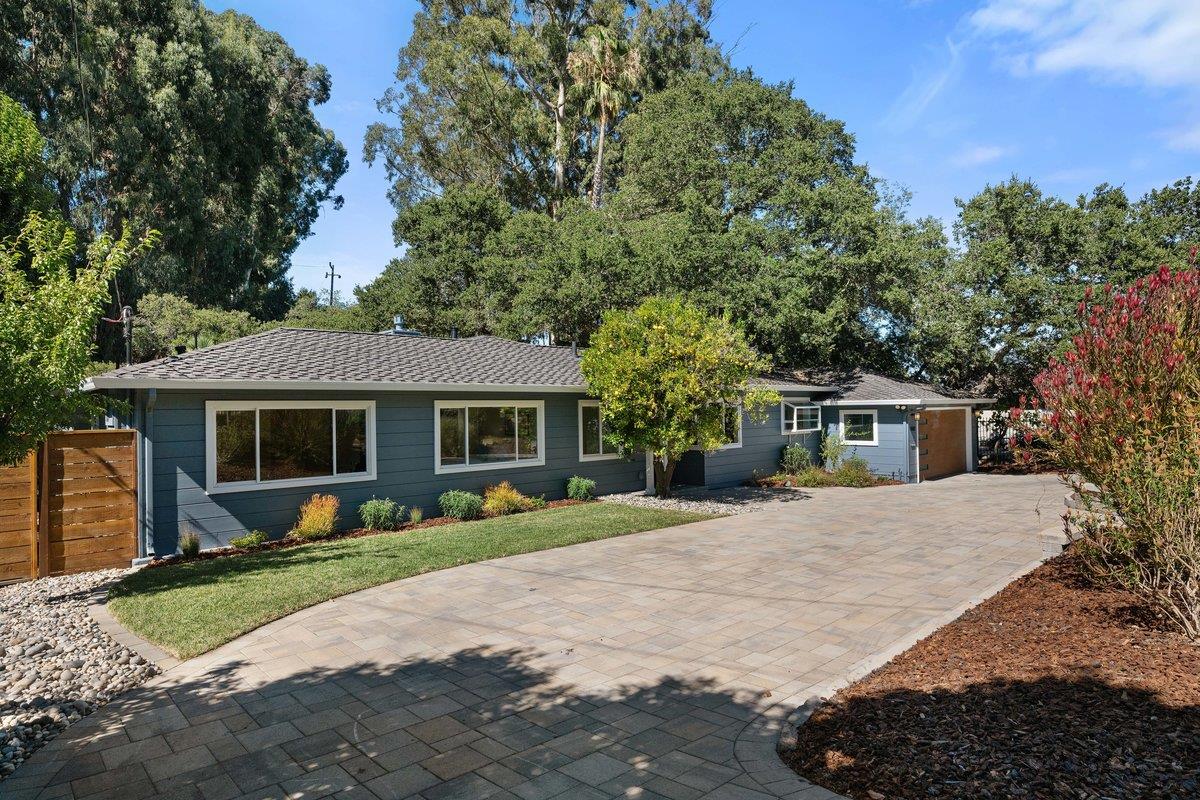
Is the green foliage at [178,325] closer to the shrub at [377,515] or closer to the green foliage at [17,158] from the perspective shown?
the green foliage at [17,158]

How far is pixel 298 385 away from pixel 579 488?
20.2 feet

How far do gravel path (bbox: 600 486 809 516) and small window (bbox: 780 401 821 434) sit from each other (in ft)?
9.76

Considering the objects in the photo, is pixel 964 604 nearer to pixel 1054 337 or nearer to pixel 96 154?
pixel 1054 337

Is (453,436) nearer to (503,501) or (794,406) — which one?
(503,501)

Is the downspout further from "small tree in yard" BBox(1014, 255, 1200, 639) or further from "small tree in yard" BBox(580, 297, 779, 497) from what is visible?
"small tree in yard" BBox(1014, 255, 1200, 639)

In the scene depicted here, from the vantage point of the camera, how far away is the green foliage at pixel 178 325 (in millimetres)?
22016

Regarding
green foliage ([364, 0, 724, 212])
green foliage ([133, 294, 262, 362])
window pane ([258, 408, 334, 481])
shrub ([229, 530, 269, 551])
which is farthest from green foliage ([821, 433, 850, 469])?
green foliage ([133, 294, 262, 362])

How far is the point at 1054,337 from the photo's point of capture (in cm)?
2056

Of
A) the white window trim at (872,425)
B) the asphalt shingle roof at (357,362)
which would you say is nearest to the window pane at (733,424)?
the asphalt shingle roof at (357,362)

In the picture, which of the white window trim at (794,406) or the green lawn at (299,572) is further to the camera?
the white window trim at (794,406)

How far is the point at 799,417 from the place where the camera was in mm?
19719

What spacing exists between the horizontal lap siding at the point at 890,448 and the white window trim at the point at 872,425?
3 cm

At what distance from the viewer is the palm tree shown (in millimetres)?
27859

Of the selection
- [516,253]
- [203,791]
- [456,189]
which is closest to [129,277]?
[456,189]
